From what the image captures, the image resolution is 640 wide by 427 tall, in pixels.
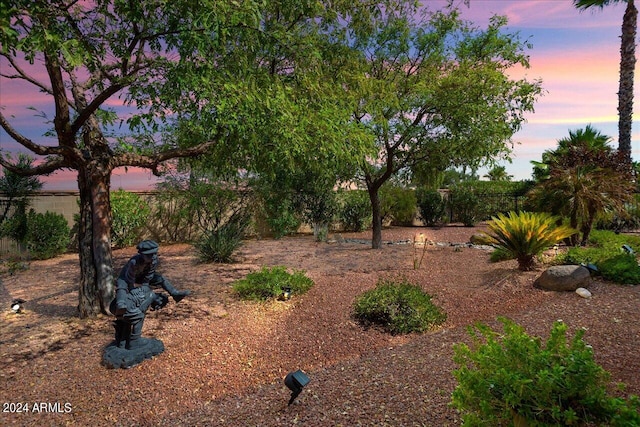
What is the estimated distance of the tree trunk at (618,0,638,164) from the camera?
14938 mm

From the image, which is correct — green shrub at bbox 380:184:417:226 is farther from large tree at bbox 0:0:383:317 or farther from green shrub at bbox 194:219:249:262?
large tree at bbox 0:0:383:317

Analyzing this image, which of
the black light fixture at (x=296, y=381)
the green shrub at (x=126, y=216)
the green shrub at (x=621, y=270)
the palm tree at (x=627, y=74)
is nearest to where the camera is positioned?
the black light fixture at (x=296, y=381)

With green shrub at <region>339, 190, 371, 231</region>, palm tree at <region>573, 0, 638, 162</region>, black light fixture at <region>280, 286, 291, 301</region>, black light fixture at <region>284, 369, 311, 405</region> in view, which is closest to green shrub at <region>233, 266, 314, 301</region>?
black light fixture at <region>280, 286, 291, 301</region>

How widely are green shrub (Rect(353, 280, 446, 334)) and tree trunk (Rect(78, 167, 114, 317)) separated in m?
3.50

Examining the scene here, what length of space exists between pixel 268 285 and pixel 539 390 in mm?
4575

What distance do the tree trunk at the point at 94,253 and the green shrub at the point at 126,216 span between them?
21.2 feet

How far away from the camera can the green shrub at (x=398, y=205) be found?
53.9ft

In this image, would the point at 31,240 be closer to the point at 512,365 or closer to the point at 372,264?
the point at 372,264

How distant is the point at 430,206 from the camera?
17.3 meters

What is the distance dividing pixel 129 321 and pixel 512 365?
3534mm

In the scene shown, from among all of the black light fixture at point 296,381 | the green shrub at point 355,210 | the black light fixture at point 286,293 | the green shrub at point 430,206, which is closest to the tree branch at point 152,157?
the black light fixture at point 286,293

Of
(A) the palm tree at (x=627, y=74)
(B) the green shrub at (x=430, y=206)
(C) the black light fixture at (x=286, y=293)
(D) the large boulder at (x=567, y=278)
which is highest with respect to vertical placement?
(A) the palm tree at (x=627, y=74)

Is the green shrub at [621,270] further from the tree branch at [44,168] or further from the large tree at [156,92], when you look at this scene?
the tree branch at [44,168]

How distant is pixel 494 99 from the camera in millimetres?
9375
